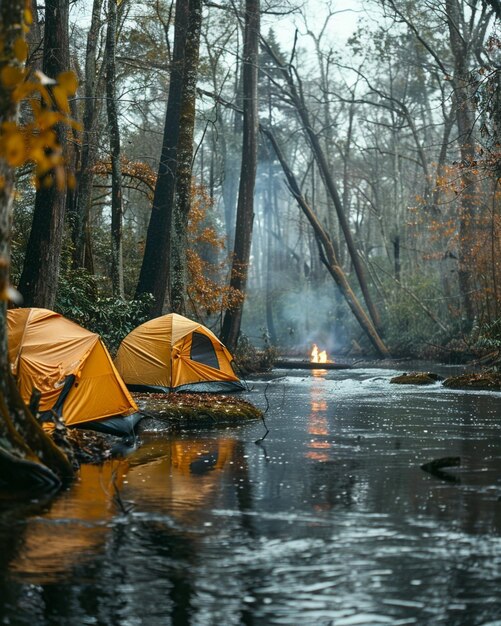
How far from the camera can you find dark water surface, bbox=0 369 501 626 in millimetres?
5457

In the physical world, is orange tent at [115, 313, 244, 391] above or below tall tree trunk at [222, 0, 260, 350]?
below

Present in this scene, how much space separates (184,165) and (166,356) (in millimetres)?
5964

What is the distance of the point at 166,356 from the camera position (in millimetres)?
19531

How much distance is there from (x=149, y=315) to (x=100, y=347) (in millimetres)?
9305

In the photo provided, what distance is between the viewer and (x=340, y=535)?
7.28m

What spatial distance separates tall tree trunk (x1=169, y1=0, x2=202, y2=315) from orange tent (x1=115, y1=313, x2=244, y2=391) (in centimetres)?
289

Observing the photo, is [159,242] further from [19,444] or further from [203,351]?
[19,444]

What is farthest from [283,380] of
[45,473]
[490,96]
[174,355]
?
[45,473]

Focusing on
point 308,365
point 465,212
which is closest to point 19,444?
point 308,365

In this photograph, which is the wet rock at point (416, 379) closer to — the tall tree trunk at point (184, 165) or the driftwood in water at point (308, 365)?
the tall tree trunk at point (184, 165)

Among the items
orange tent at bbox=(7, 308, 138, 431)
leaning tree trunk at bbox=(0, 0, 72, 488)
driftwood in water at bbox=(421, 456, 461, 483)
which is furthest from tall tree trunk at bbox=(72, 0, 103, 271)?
driftwood in water at bbox=(421, 456, 461, 483)

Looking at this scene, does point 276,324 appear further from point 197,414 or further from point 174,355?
point 197,414

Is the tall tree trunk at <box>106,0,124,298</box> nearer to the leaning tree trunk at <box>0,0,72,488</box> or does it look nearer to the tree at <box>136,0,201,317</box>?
the tree at <box>136,0,201,317</box>

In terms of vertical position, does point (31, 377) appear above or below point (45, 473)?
above
